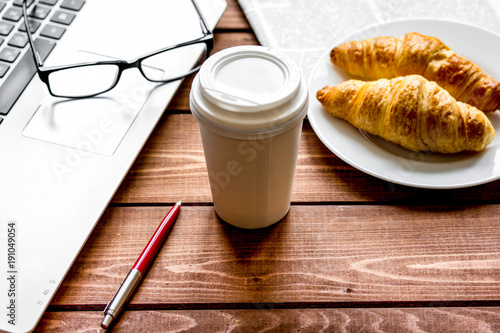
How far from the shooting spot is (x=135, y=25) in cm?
77

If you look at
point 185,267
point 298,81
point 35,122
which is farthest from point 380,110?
point 35,122

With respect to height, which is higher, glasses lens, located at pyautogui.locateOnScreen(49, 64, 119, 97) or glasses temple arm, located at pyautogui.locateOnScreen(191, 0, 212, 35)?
glasses temple arm, located at pyautogui.locateOnScreen(191, 0, 212, 35)

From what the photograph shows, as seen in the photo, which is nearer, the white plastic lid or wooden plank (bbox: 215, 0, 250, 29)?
the white plastic lid

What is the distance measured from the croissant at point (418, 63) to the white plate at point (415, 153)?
0.03 m

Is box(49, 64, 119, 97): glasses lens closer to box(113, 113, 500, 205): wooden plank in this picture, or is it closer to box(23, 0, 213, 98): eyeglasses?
box(23, 0, 213, 98): eyeglasses

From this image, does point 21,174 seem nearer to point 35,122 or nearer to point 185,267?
point 35,122

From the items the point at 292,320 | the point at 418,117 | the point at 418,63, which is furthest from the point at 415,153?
the point at 292,320

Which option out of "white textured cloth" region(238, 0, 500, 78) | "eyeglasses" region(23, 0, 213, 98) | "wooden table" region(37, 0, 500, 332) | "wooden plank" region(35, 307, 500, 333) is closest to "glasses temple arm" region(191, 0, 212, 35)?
"eyeglasses" region(23, 0, 213, 98)

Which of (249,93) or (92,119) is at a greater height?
(249,93)

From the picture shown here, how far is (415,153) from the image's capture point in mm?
640

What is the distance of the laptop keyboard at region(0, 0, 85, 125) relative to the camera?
2.17ft

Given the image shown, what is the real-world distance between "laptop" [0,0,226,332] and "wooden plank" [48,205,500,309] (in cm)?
4

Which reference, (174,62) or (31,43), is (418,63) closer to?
(174,62)

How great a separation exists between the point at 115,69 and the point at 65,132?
5.6 inches
